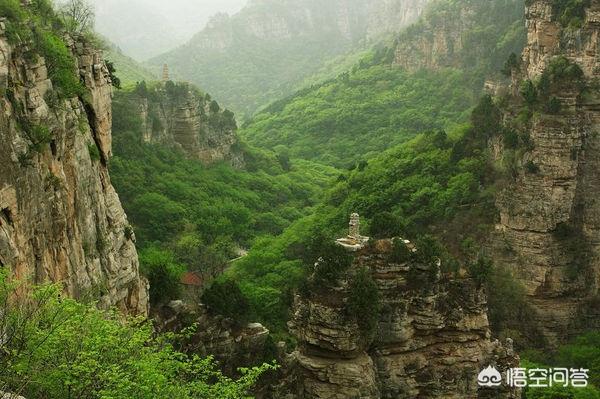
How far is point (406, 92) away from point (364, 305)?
283 ft

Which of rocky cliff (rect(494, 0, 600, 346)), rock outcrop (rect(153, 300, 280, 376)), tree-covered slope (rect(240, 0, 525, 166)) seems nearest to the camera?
rock outcrop (rect(153, 300, 280, 376))

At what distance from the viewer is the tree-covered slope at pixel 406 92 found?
96875 mm

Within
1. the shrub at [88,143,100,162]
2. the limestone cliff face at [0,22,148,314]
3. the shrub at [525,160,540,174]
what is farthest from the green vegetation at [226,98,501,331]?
the shrub at [88,143,100,162]

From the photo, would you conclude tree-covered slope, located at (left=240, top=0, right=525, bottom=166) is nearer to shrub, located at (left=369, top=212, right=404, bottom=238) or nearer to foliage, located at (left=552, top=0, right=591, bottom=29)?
foliage, located at (left=552, top=0, right=591, bottom=29)

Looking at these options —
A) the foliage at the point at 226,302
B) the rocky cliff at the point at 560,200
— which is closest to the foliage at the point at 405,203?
the rocky cliff at the point at 560,200

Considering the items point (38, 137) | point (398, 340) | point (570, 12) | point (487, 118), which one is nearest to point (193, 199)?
point (487, 118)

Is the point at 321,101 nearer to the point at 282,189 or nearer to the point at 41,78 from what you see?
the point at 282,189

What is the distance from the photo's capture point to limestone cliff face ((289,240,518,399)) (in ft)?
83.0

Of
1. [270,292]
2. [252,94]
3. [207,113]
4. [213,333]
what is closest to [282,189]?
[207,113]

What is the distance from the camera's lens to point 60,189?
842 inches

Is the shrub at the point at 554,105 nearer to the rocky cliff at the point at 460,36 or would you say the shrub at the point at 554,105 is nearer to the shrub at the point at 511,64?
the shrub at the point at 511,64

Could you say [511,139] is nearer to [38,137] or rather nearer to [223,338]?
[223,338]

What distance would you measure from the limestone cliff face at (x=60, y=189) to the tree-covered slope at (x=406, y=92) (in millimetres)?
66680

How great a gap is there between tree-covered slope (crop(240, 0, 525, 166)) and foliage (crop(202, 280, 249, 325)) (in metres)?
64.2
